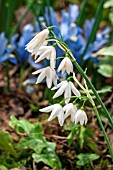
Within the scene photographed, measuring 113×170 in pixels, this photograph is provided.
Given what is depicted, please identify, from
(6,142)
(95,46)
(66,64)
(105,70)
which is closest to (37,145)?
(6,142)

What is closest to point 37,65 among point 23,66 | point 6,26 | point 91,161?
point 23,66

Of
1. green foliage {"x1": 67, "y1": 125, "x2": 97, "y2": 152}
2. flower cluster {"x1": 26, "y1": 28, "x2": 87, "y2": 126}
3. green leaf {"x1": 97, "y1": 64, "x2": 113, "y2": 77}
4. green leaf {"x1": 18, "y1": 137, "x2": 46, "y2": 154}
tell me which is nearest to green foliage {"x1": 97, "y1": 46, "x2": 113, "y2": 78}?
green leaf {"x1": 97, "y1": 64, "x2": 113, "y2": 77}

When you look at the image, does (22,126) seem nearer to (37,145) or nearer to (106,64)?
(37,145)

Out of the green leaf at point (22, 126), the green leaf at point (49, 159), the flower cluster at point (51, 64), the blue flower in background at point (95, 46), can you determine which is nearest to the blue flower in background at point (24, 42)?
the blue flower in background at point (95, 46)

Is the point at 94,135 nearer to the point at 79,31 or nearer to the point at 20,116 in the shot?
the point at 20,116

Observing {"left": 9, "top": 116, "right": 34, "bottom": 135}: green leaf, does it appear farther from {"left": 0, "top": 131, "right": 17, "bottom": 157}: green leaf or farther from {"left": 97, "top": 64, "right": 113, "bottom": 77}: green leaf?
{"left": 97, "top": 64, "right": 113, "bottom": 77}: green leaf
